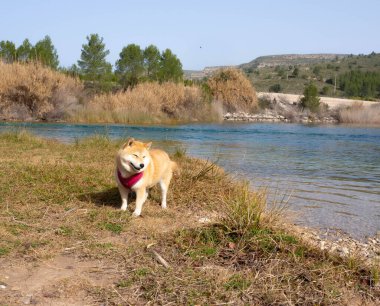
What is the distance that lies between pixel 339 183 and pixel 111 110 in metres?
21.9

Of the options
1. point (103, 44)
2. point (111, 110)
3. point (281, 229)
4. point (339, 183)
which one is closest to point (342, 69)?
point (103, 44)

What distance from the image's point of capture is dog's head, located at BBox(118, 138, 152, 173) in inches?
221

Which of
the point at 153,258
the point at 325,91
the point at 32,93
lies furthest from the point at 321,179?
the point at 325,91

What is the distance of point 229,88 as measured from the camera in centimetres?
4178

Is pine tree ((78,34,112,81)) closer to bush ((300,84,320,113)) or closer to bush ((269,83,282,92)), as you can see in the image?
bush ((300,84,320,113))

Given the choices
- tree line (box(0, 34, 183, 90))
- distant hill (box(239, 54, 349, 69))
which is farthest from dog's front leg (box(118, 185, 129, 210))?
distant hill (box(239, 54, 349, 69))

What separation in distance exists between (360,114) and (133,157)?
130 feet

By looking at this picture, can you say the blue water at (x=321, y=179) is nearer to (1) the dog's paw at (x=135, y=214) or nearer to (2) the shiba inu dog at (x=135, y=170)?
(2) the shiba inu dog at (x=135, y=170)

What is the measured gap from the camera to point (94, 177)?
24.7 ft

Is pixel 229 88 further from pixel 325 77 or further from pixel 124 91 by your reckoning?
pixel 325 77

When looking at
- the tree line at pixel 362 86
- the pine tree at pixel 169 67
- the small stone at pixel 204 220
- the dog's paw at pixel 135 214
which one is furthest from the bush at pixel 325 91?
the dog's paw at pixel 135 214

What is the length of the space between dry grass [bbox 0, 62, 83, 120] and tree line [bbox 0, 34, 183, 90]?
274 inches

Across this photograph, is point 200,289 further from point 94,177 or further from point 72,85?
point 72,85

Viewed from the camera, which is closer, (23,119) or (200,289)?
(200,289)
